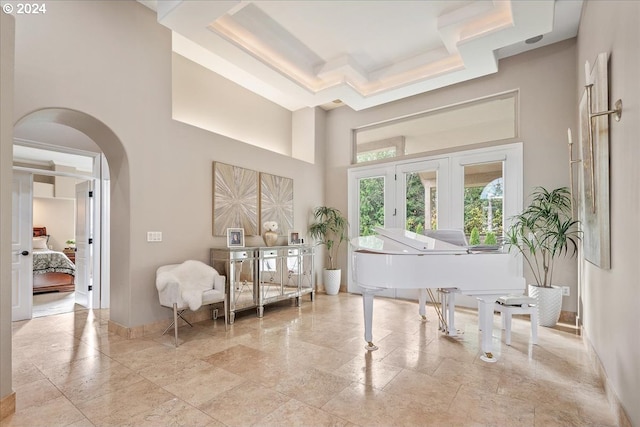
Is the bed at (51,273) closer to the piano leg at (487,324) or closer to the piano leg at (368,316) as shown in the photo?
the piano leg at (368,316)

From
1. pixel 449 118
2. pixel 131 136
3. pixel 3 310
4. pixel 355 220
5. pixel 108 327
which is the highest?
pixel 449 118

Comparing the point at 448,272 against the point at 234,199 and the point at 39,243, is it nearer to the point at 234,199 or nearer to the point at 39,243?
the point at 234,199

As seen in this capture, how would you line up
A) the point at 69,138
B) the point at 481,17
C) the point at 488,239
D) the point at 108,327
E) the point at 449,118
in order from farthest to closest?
the point at 449,118
the point at 69,138
the point at 488,239
the point at 108,327
the point at 481,17

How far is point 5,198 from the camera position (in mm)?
1895

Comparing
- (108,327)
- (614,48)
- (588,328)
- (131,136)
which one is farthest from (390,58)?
(108,327)

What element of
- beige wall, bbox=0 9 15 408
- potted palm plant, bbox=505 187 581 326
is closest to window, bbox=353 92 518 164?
potted palm plant, bbox=505 187 581 326

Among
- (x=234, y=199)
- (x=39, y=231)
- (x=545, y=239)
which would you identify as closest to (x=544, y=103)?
(x=545, y=239)

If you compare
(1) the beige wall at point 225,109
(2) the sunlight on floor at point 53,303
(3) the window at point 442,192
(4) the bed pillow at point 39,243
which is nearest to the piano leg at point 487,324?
(3) the window at point 442,192

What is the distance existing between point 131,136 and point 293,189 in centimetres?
282

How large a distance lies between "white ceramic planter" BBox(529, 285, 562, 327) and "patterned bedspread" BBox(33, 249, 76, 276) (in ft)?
25.4

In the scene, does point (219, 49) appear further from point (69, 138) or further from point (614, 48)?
point (614, 48)

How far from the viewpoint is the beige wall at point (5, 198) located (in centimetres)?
186

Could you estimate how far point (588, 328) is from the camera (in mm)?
3152

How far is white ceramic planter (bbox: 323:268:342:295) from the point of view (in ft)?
19.4
